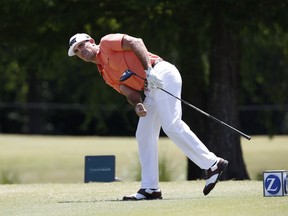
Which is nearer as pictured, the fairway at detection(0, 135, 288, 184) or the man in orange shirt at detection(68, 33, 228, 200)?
the man in orange shirt at detection(68, 33, 228, 200)

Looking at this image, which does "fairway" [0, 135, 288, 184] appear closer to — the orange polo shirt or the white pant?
the white pant

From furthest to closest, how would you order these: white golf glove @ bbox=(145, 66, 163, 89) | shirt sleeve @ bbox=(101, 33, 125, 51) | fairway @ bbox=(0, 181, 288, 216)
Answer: shirt sleeve @ bbox=(101, 33, 125, 51) → white golf glove @ bbox=(145, 66, 163, 89) → fairway @ bbox=(0, 181, 288, 216)

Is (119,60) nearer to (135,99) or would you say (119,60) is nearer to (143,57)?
(143,57)

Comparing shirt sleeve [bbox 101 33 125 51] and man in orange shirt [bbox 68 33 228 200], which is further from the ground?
shirt sleeve [bbox 101 33 125 51]

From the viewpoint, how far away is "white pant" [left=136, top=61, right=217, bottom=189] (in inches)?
364

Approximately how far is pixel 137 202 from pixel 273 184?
4.53ft

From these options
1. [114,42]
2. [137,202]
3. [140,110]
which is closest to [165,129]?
[140,110]

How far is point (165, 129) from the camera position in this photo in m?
Result: 9.30

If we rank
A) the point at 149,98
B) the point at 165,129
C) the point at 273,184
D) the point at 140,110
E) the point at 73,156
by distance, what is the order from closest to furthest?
the point at 273,184
the point at 140,110
the point at 165,129
the point at 149,98
the point at 73,156

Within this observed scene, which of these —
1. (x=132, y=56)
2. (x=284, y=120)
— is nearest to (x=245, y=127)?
(x=284, y=120)

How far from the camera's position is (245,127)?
140ft

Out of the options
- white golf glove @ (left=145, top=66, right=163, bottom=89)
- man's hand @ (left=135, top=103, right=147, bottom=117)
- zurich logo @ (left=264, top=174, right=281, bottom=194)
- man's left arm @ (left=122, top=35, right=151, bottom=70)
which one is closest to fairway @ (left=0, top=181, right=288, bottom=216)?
zurich logo @ (left=264, top=174, right=281, bottom=194)

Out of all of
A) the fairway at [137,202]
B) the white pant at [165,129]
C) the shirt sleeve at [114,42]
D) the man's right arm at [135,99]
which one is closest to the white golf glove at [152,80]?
the white pant at [165,129]

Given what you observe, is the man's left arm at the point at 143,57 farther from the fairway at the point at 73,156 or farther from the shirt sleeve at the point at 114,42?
the fairway at the point at 73,156
